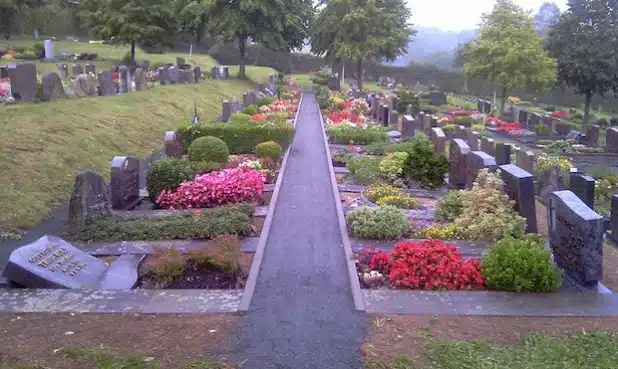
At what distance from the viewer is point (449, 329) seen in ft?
23.2

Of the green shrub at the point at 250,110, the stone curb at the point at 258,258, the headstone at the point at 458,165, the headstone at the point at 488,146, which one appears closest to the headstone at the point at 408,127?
the headstone at the point at 488,146

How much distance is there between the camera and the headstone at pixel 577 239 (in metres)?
8.55

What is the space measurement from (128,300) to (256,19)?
1609 inches

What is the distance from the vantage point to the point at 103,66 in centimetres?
4325

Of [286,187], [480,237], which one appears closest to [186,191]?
[286,187]

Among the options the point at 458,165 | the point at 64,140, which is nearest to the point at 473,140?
the point at 458,165

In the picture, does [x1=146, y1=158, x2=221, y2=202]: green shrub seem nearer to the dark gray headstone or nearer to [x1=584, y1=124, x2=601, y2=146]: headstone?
the dark gray headstone

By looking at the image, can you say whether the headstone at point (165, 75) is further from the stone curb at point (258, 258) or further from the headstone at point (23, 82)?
the stone curb at point (258, 258)

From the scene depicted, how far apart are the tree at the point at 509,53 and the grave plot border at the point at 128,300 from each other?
32.3m

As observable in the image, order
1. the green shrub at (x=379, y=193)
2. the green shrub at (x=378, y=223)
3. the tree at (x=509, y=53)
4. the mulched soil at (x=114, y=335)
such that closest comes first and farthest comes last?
the mulched soil at (x=114, y=335)
the green shrub at (x=378, y=223)
the green shrub at (x=379, y=193)
the tree at (x=509, y=53)

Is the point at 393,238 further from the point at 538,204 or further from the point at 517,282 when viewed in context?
the point at 538,204

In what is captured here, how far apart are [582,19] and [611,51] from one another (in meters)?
2.95

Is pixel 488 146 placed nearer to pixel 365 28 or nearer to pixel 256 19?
pixel 256 19

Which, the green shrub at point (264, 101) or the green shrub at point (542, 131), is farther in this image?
the green shrub at point (264, 101)
